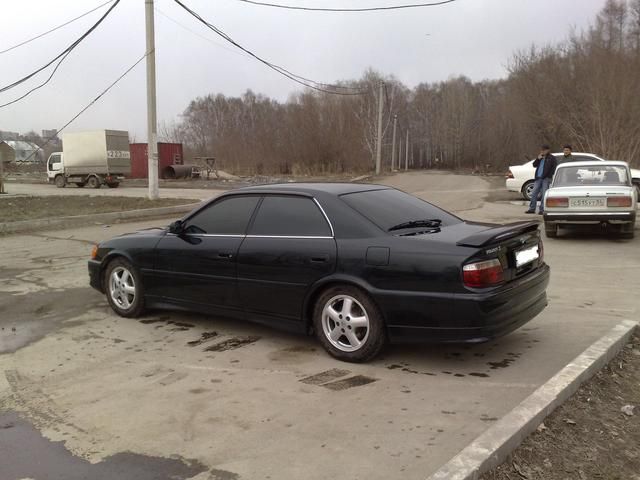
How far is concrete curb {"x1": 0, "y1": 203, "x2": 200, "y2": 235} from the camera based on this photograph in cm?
1316

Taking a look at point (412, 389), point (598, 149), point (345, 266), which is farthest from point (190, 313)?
point (598, 149)

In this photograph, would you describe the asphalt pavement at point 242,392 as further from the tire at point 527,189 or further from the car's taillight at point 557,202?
the tire at point 527,189

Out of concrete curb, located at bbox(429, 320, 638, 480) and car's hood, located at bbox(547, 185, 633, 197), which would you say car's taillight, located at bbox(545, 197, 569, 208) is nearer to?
car's hood, located at bbox(547, 185, 633, 197)

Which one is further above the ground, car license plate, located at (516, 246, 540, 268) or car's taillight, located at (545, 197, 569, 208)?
car's taillight, located at (545, 197, 569, 208)

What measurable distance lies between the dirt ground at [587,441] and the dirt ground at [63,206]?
44.5 ft

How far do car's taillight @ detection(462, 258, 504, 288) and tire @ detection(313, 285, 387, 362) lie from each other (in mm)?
724

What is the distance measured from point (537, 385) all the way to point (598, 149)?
82.7 feet

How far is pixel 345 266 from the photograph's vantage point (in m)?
4.35

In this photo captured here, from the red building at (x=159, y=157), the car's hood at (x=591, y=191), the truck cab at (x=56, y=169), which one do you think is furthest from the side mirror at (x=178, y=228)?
the red building at (x=159, y=157)

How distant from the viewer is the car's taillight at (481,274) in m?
3.97

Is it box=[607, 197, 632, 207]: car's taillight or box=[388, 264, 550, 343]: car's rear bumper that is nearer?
box=[388, 264, 550, 343]: car's rear bumper

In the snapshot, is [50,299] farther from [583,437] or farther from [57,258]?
[583,437]

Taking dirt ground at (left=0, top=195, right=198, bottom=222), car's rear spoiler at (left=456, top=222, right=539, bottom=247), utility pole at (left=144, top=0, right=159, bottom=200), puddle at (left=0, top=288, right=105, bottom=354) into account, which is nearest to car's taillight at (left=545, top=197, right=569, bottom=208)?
car's rear spoiler at (left=456, top=222, right=539, bottom=247)

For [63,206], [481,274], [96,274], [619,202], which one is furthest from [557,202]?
[63,206]
